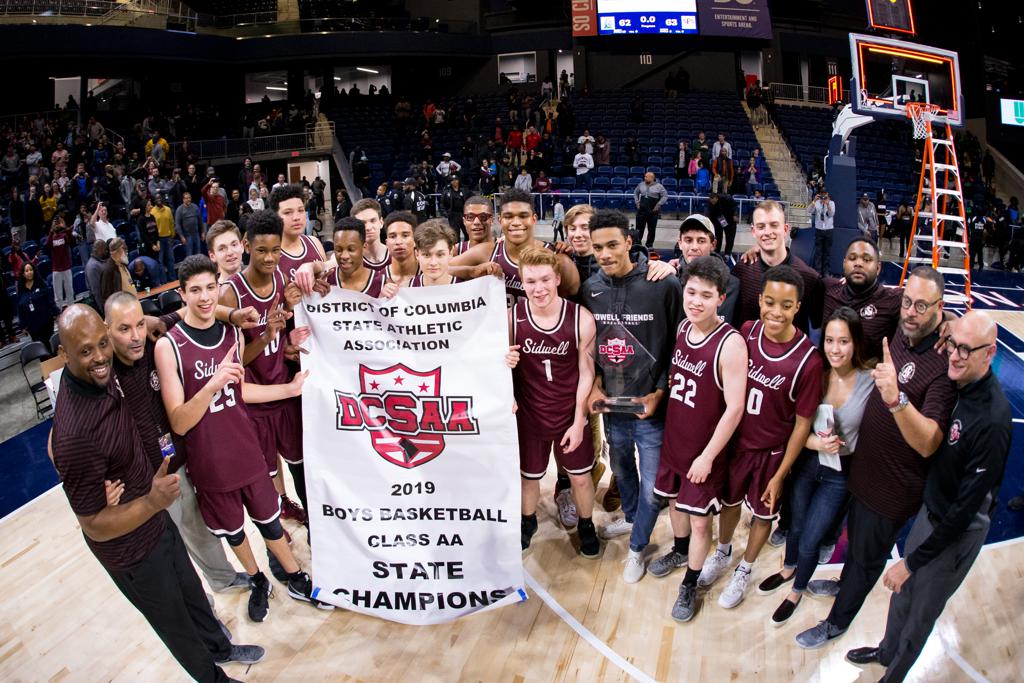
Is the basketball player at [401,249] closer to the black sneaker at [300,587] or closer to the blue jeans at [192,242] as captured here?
the black sneaker at [300,587]

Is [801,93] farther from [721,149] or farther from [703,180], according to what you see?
[703,180]

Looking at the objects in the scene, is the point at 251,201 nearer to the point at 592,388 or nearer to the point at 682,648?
the point at 592,388

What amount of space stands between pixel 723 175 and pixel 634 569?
13.0 meters

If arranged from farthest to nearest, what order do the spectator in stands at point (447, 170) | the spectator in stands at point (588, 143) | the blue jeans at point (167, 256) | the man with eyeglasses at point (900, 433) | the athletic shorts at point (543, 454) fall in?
the spectator in stands at point (588, 143), the spectator in stands at point (447, 170), the blue jeans at point (167, 256), the athletic shorts at point (543, 454), the man with eyeglasses at point (900, 433)

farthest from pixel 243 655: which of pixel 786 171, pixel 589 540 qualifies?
pixel 786 171

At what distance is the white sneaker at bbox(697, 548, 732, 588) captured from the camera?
4.89m

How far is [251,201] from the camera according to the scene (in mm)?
14109

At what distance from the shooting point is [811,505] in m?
4.32

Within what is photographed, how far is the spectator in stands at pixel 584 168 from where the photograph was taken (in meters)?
17.6

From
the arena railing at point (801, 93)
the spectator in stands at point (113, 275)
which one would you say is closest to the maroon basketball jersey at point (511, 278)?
the spectator in stands at point (113, 275)

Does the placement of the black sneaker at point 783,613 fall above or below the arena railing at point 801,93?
below

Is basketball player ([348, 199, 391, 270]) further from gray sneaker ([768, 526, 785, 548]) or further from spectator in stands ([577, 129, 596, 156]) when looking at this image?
spectator in stands ([577, 129, 596, 156])

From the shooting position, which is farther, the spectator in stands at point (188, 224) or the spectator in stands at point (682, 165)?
the spectator in stands at point (682, 165)

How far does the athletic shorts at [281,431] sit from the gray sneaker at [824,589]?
3.39 metres
